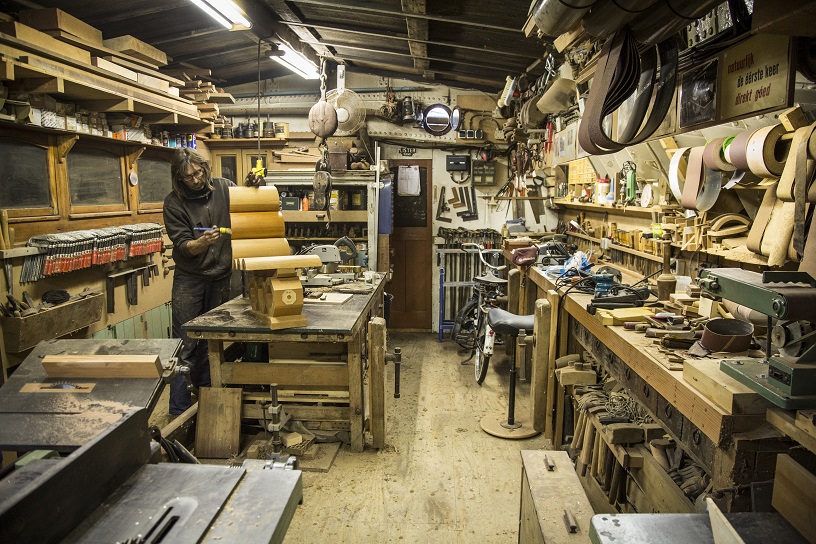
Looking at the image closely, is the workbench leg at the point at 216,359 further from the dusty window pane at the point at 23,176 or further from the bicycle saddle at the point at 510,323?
the bicycle saddle at the point at 510,323

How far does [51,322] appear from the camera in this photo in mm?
3672

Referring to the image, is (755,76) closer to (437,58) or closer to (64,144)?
(437,58)

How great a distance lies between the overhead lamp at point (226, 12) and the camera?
3.55 meters

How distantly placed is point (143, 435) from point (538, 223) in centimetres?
582

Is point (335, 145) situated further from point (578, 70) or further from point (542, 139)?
point (578, 70)

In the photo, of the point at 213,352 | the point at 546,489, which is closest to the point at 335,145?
the point at 213,352

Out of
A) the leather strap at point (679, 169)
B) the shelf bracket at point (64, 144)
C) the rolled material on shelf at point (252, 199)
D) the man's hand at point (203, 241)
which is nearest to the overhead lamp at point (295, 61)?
the shelf bracket at point (64, 144)

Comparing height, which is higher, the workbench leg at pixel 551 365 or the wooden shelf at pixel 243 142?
the wooden shelf at pixel 243 142

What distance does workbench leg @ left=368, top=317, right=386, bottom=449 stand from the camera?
344cm

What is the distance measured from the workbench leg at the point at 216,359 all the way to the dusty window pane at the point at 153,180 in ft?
9.36

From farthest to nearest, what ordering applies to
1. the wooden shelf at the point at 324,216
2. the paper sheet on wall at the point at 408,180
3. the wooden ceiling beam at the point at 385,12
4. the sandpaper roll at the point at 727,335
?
the paper sheet on wall at the point at 408,180 < the wooden shelf at the point at 324,216 < the wooden ceiling beam at the point at 385,12 < the sandpaper roll at the point at 727,335

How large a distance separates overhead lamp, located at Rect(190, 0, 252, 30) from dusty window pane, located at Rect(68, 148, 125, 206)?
1.73m

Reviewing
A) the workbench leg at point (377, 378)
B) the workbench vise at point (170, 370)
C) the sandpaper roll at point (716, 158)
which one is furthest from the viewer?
the workbench leg at point (377, 378)

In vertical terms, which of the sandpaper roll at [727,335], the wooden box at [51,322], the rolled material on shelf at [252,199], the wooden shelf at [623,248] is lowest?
the wooden box at [51,322]
